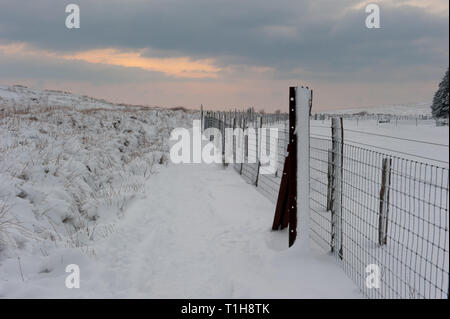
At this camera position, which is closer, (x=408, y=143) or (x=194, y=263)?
(x=194, y=263)

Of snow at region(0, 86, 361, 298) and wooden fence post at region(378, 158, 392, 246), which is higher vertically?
wooden fence post at region(378, 158, 392, 246)

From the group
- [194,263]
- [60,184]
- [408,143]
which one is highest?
[408,143]

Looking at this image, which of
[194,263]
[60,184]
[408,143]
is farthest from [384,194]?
[408,143]

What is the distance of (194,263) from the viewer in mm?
4910

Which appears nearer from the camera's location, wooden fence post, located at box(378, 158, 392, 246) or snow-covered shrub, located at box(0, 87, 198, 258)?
wooden fence post, located at box(378, 158, 392, 246)

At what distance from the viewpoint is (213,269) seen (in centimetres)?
470

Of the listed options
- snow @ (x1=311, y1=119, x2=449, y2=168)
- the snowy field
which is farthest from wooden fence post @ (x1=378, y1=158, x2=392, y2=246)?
the snowy field

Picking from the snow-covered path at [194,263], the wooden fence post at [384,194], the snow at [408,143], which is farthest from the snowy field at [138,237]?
the snow at [408,143]

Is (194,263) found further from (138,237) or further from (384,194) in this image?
(384,194)

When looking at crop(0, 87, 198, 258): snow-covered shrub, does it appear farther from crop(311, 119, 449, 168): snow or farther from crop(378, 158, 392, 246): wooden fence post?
crop(311, 119, 449, 168): snow

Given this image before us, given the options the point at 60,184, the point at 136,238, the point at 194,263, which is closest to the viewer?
the point at 194,263

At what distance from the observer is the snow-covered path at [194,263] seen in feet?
13.1

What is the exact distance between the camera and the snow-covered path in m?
3.99
